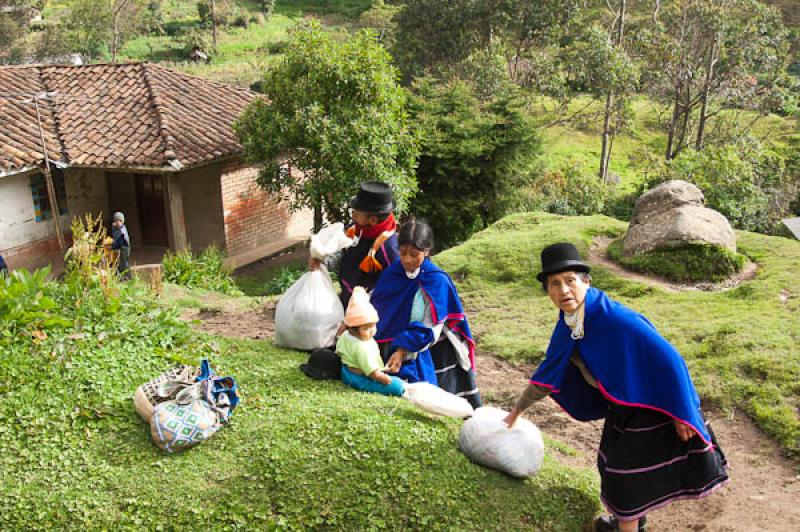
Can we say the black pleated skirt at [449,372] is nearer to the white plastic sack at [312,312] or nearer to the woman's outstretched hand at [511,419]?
the white plastic sack at [312,312]

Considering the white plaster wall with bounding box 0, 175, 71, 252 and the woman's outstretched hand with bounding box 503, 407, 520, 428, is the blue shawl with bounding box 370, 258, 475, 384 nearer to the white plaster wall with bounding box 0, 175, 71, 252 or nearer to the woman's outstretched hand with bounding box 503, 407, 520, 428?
the woman's outstretched hand with bounding box 503, 407, 520, 428

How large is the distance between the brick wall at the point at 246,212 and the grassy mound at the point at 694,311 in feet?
19.2

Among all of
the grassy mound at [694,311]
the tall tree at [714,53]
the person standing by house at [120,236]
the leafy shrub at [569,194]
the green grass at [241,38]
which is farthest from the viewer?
the green grass at [241,38]

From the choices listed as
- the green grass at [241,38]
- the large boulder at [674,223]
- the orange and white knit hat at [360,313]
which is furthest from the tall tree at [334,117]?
the green grass at [241,38]

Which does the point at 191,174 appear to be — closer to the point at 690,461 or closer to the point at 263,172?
the point at 263,172

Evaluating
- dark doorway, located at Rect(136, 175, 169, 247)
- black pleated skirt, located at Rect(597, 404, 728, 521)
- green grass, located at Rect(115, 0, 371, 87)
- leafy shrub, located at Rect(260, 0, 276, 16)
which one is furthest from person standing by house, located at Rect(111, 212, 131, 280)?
leafy shrub, located at Rect(260, 0, 276, 16)

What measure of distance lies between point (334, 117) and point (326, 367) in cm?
721

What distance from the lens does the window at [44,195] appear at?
13.7m

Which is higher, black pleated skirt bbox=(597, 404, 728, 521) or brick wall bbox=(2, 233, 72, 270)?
black pleated skirt bbox=(597, 404, 728, 521)

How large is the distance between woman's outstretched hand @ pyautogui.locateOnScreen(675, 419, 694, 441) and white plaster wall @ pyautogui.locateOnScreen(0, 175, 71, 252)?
12.7 m

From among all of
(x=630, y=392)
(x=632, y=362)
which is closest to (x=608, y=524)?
(x=630, y=392)

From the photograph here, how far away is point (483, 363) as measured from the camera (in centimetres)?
768

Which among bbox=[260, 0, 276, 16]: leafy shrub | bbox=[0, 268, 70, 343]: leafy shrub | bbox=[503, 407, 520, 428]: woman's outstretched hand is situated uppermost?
bbox=[260, 0, 276, 16]: leafy shrub

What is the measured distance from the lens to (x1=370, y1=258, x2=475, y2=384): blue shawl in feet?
16.2
